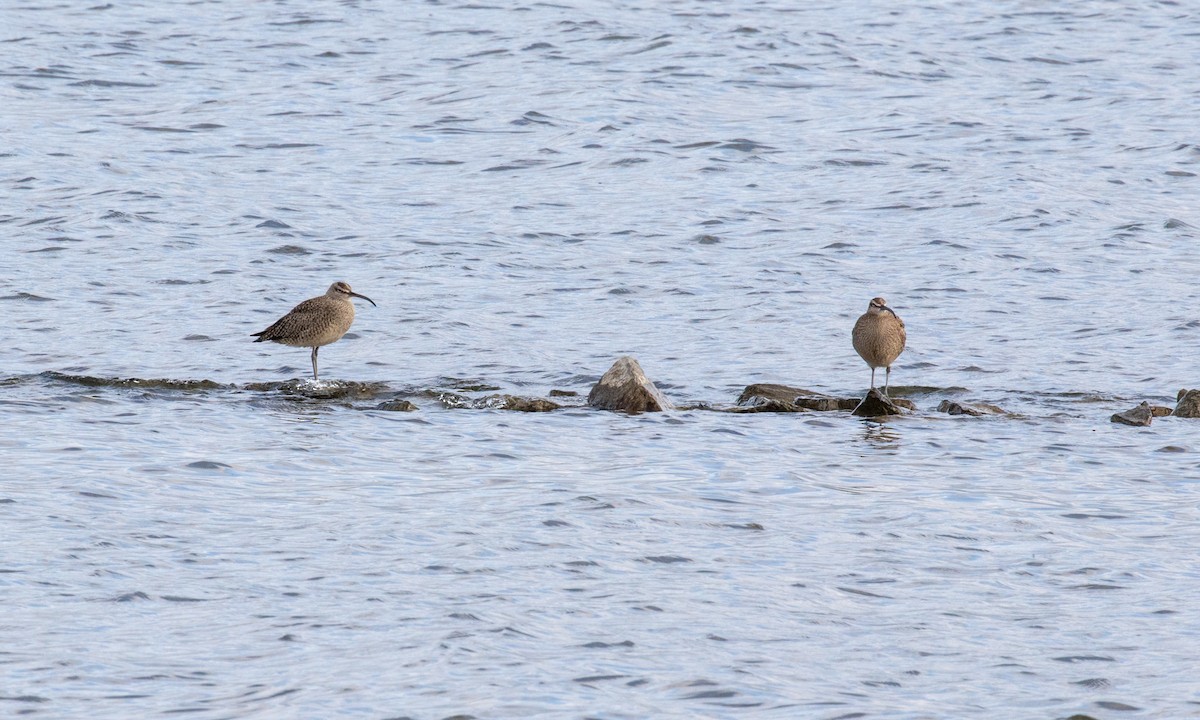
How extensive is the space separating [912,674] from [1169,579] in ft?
7.60

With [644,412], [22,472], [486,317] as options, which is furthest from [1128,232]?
[22,472]

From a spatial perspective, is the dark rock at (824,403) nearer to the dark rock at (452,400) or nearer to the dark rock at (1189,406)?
the dark rock at (1189,406)

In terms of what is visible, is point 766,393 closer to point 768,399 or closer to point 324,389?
point 768,399

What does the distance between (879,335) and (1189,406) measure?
2623mm

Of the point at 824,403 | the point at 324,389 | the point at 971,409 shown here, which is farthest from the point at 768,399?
the point at 324,389

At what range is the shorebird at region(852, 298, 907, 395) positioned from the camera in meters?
14.9

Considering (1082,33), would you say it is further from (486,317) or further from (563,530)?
(563,530)

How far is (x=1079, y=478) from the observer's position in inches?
478

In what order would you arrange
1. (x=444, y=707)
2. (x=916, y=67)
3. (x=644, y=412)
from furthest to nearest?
1. (x=916, y=67)
2. (x=644, y=412)
3. (x=444, y=707)

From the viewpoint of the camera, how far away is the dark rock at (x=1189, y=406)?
46.4 feet

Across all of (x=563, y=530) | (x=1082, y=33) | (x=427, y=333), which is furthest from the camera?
(x=1082, y=33)

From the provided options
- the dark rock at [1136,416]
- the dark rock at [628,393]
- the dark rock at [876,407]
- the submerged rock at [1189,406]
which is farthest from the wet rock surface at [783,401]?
the submerged rock at [1189,406]

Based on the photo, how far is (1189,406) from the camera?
14172 mm

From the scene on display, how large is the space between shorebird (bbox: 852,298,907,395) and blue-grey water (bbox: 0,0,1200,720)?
65 centimetres
